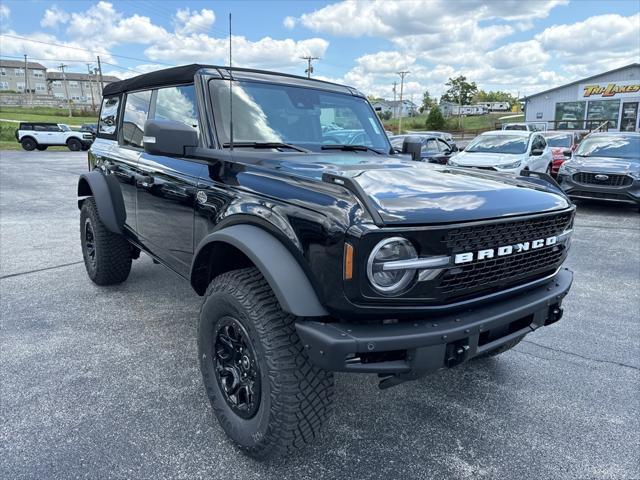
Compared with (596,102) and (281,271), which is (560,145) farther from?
Answer: (596,102)

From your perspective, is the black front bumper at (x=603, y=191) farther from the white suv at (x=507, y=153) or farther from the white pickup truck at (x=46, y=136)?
the white pickup truck at (x=46, y=136)

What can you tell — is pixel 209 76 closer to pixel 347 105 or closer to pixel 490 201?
pixel 347 105

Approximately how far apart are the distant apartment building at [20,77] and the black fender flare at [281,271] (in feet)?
431

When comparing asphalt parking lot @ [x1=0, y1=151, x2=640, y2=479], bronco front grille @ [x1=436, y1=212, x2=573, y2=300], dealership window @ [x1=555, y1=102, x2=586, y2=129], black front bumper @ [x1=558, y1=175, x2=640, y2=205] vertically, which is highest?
dealership window @ [x1=555, y1=102, x2=586, y2=129]

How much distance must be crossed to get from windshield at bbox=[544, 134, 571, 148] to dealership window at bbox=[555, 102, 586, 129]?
69.0 ft

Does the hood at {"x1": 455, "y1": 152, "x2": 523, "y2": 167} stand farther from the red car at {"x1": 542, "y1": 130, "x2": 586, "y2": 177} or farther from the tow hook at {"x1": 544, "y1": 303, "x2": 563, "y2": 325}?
the tow hook at {"x1": 544, "y1": 303, "x2": 563, "y2": 325}

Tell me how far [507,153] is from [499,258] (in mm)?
9773

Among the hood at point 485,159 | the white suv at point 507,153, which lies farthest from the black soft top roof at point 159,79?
the hood at point 485,159

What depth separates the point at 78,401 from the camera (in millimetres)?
2619

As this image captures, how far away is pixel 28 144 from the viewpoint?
25.4 meters

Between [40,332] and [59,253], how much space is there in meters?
2.50

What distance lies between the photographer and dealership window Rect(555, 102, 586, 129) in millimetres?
33812

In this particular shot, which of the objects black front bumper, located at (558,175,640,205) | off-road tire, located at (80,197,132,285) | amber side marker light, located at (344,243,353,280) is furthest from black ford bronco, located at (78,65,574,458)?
black front bumper, located at (558,175,640,205)

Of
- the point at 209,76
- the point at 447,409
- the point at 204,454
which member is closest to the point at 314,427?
the point at 204,454
